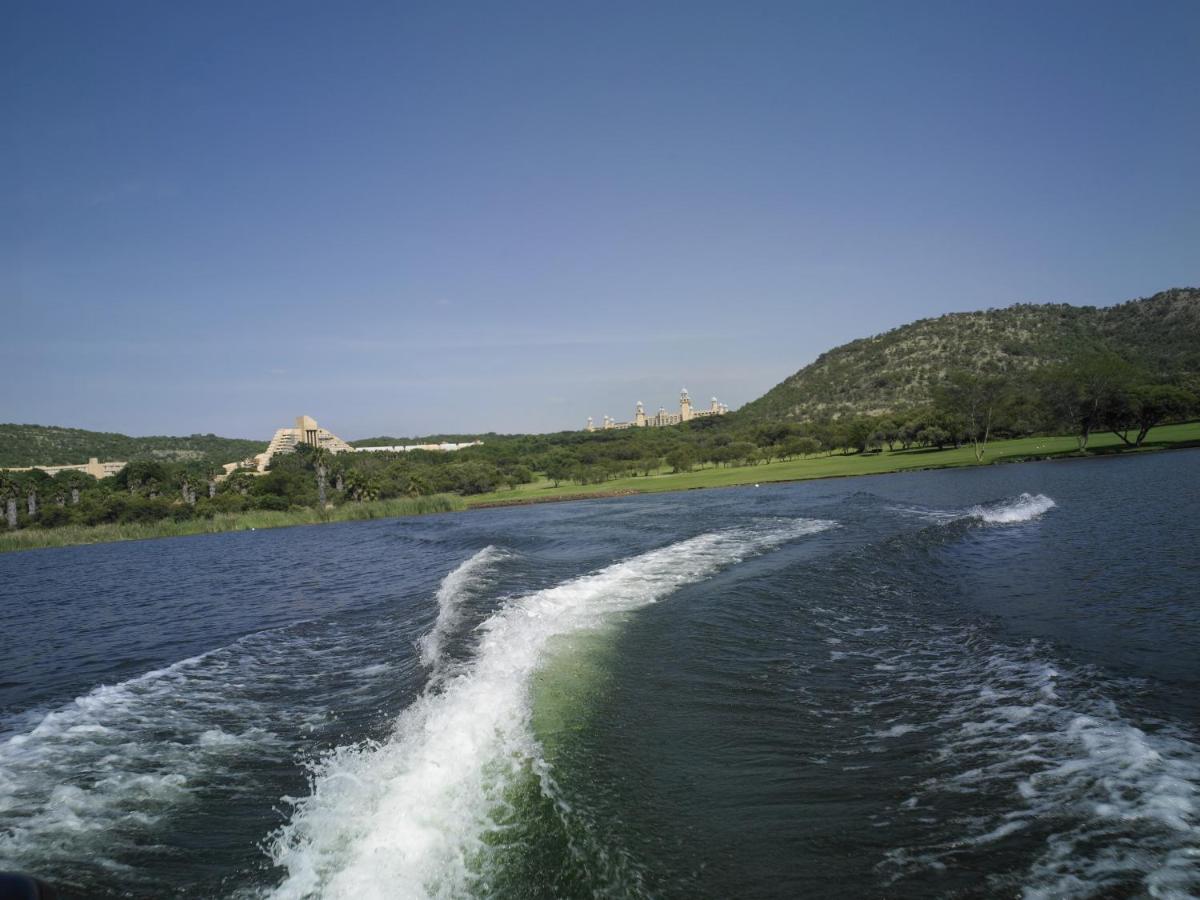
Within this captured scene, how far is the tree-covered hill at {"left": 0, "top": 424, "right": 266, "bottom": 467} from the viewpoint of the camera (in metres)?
151

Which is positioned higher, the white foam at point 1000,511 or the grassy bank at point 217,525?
the white foam at point 1000,511

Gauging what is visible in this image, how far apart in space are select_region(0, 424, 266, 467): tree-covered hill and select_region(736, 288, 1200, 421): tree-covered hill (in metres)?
157

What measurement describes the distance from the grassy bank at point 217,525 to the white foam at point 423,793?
54829 millimetres

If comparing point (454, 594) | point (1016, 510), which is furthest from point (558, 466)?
point (454, 594)

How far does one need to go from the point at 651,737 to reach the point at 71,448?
209 m

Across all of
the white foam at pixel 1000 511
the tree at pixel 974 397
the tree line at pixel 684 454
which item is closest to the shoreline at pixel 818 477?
the tree line at pixel 684 454

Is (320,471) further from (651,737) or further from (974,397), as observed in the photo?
(651,737)

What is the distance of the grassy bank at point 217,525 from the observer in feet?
189

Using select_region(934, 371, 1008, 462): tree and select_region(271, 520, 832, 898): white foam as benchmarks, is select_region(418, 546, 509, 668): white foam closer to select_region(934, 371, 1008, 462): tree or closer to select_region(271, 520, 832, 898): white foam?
select_region(271, 520, 832, 898): white foam

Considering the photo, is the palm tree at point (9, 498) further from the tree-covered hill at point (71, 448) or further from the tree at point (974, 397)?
the tree at point (974, 397)

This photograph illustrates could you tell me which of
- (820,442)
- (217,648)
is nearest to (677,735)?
(217,648)

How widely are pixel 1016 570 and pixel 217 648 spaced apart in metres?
16.8

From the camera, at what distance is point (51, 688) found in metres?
11.1

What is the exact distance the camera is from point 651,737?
6965mm
